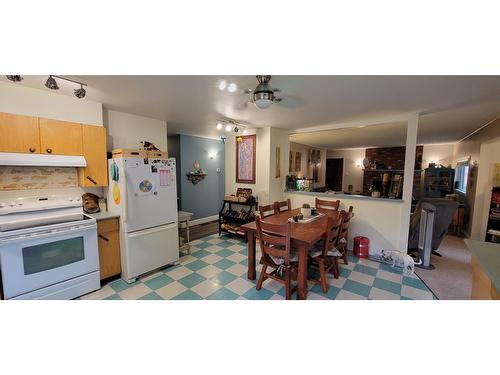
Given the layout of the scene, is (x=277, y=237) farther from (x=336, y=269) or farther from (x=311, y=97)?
(x=311, y=97)

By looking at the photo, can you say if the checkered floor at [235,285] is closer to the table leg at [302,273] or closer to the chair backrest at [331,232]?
the table leg at [302,273]

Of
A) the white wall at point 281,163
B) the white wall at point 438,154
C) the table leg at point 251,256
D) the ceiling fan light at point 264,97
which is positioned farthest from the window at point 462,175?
the ceiling fan light at point 264,97

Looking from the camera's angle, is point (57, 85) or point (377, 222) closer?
point (57, 85)

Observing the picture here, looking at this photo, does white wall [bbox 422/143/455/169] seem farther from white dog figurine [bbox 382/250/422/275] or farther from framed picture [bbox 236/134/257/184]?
framed picture [bbox 236/134/257/184]

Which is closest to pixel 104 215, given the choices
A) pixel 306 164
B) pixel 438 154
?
pixel 306 164

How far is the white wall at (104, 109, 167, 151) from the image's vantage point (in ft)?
8.98

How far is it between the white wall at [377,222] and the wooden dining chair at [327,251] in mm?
1201

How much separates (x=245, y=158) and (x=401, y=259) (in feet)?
10.0

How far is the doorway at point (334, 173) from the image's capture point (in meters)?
7.47

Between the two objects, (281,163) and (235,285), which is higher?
(281,163)

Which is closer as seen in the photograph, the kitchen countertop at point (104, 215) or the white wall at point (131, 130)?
the kitchen countertop at point (104, 215)

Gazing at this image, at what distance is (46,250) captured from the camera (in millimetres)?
1865

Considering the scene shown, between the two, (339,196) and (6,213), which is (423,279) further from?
(6,213)
